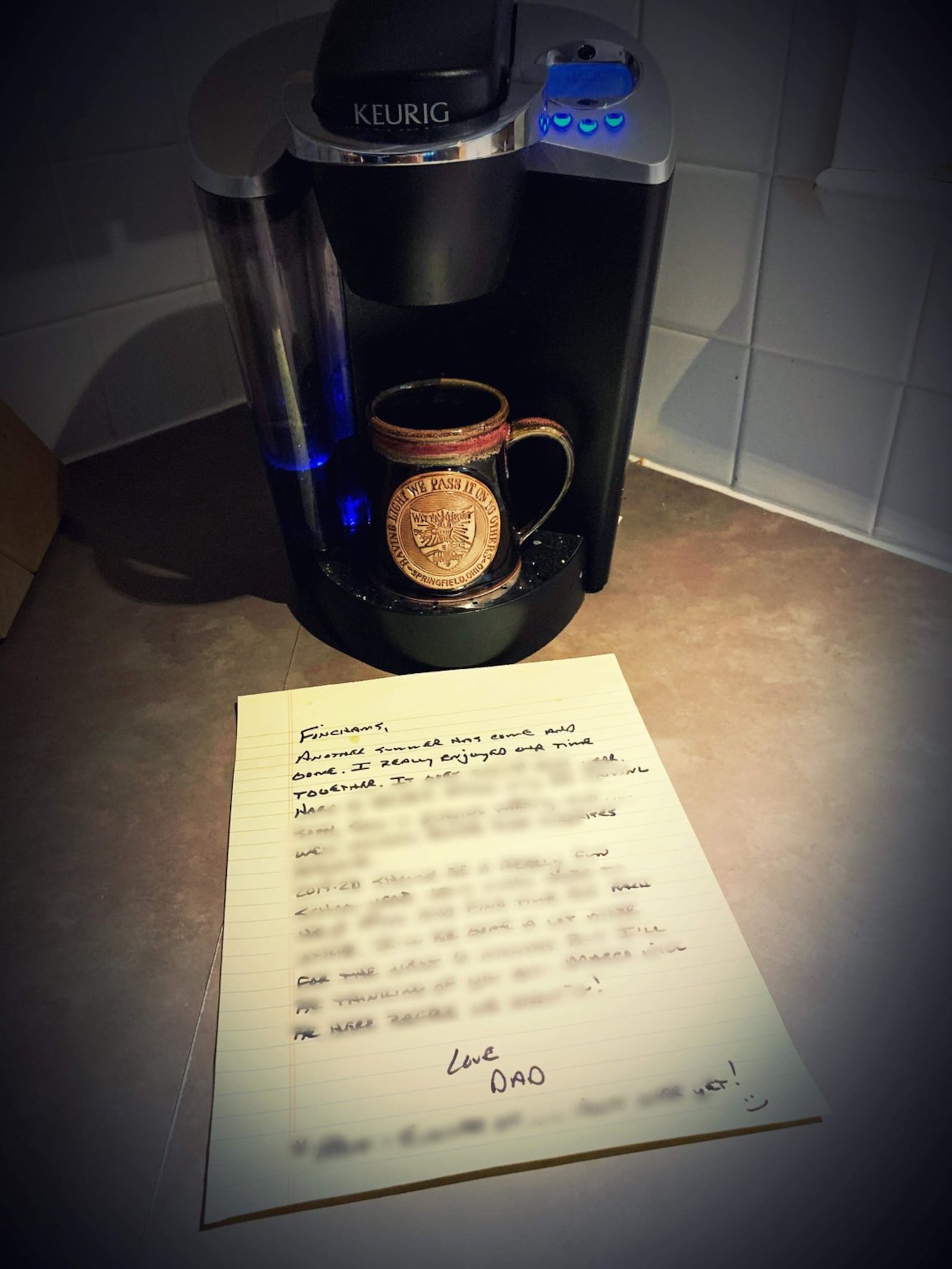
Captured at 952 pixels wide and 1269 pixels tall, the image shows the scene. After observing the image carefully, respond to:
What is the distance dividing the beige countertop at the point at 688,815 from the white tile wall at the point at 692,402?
3cm

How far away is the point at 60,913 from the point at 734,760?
15.0 inches

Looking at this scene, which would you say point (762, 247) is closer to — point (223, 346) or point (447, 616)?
point (447, 616)

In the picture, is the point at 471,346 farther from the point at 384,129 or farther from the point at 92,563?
the point at 92,563

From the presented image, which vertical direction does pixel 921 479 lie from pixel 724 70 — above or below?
below

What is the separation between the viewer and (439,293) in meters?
0.45

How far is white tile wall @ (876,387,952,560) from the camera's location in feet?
2.15

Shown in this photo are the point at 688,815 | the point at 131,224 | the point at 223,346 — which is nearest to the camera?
the point at 688,815

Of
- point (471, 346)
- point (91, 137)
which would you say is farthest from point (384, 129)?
point (91, 137)

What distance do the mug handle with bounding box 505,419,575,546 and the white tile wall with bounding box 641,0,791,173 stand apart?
25cm

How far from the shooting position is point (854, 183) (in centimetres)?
61

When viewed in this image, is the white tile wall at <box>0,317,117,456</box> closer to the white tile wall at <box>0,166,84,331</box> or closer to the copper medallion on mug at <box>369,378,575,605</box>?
the white tile wall at <box>0,166,84,331</box>

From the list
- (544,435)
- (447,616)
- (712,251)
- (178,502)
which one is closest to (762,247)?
(712,251)

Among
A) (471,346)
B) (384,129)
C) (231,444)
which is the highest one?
(384,129)

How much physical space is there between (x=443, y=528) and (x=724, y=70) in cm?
42
